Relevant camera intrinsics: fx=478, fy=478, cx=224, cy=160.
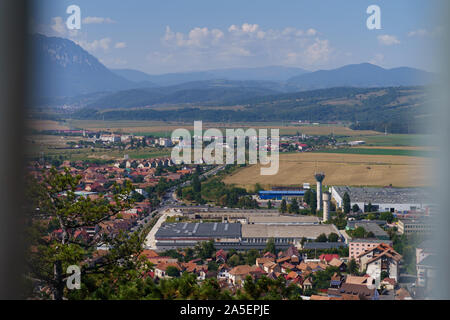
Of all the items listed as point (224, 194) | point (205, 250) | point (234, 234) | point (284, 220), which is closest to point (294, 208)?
point (284, 220)

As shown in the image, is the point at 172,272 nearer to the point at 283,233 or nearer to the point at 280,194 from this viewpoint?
the point at 283,233

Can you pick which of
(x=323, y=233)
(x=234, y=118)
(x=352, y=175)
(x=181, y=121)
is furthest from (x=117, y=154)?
(x=323, y=233)

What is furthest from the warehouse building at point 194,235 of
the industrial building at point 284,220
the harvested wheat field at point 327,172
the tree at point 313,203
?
the harvested wheat field at point 327,172

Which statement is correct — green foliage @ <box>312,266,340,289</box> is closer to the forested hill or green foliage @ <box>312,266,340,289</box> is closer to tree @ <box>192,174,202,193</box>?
tree @ <box>192,174,202,193</box>

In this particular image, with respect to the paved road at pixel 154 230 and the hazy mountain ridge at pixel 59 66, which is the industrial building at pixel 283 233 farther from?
the hazy mountain ridge at pixel 59 66

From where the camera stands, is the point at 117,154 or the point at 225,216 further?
the point at 117,154
